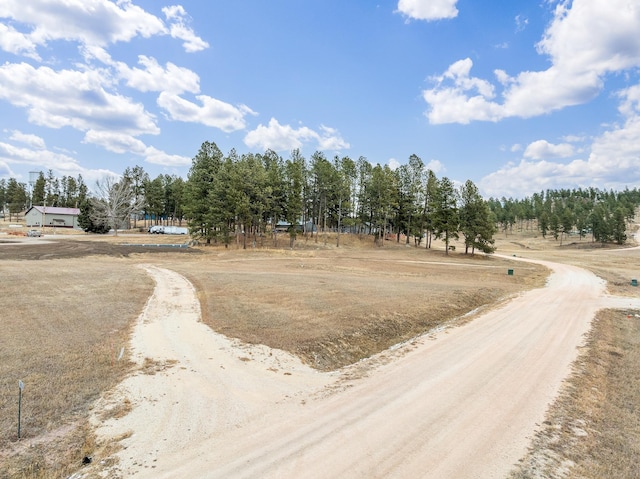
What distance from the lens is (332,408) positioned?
924cm

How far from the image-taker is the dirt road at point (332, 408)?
6.95m

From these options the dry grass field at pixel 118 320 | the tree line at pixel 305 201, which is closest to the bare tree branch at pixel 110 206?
the tree line at pixel 305 201

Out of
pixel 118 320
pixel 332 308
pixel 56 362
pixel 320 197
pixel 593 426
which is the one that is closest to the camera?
pixel 593 426

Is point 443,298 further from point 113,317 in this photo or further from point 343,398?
point 113,317

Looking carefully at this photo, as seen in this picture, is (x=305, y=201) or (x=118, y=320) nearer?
(x=118, y=320)

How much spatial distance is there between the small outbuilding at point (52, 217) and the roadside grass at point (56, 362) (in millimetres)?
87023

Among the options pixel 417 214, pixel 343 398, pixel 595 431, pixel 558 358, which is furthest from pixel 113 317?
pixel 417 214

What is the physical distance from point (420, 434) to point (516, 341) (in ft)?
33.8

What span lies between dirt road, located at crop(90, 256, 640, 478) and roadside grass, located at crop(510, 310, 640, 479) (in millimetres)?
403

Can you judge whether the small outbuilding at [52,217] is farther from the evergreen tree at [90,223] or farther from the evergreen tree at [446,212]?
the evergreen tree at [446,212]

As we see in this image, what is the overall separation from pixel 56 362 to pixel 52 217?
104827 millimetres

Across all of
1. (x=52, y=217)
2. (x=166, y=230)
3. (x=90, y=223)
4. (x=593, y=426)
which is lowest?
(x=593, y=426)

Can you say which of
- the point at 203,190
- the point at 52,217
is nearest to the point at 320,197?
the point at 203,190

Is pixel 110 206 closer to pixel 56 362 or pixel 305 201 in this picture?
pixel 305 201
